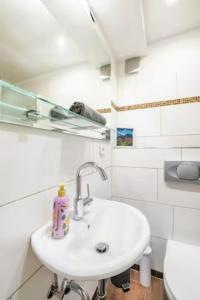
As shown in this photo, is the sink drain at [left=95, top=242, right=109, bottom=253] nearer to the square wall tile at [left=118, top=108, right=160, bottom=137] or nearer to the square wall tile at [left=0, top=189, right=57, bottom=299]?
the square wall tile at [left=0, top=189, right=57, bottom=299]

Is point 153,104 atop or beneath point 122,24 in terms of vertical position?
beneath

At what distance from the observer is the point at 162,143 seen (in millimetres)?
1303

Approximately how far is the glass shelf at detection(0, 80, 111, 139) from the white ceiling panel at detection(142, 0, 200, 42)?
102cm

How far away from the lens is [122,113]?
58.6 inches

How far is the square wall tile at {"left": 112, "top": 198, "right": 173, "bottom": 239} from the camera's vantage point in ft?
4.18

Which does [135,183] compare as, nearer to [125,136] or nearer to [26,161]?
[125,136]

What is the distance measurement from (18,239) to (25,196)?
0.14 m

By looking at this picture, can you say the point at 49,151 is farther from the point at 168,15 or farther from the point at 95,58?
the point at 168,15

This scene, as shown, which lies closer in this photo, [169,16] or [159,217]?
[169,16]

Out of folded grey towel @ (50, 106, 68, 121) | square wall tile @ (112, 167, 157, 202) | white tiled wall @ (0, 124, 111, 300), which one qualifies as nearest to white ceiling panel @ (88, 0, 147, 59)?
folded grey towel @ (50, 106, 68, 121)

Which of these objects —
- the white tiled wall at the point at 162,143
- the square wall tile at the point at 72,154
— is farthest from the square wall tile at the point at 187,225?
the square wall tile at the point at 72,154

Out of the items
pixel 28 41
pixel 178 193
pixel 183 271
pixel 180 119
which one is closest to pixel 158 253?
pixel 183 271

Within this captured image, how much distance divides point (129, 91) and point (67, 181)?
108cm

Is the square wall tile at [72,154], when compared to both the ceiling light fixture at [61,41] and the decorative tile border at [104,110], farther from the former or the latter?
the ceiling light fixture at [61,41]
